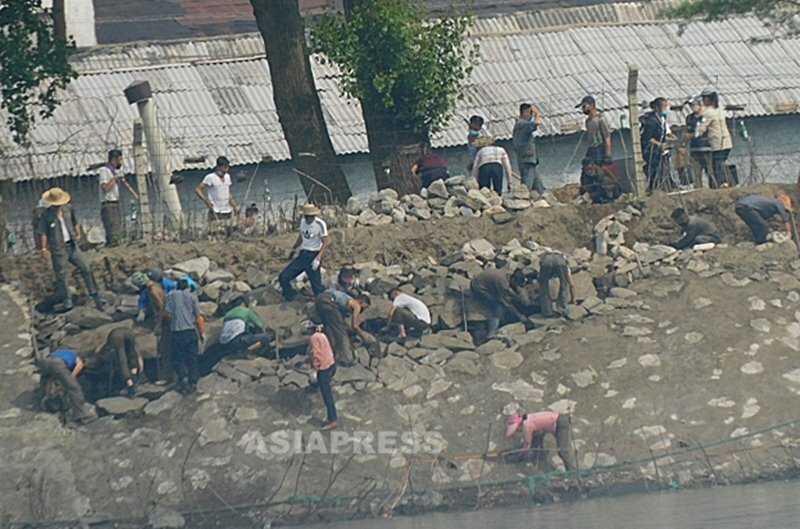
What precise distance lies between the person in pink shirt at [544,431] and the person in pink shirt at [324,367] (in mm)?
2136

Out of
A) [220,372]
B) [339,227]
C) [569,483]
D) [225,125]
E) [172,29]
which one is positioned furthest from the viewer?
[172,29]

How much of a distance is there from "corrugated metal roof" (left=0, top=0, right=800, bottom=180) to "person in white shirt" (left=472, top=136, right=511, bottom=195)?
20.0 ft

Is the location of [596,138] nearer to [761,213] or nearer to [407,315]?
[761,213]

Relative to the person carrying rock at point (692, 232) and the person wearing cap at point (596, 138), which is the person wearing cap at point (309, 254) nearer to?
the person wearing cap at point (596, 138)

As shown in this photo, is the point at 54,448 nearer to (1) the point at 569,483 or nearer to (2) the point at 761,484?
(1) the point at 569,483

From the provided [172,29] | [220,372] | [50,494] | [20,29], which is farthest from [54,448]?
[172,29]

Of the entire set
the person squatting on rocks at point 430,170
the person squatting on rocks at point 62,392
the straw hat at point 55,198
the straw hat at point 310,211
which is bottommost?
the person squatting on rocks at point 62,392

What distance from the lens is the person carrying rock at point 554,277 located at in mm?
23344

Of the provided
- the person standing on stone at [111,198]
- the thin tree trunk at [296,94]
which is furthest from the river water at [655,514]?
the thin tree trunk at [296,94]

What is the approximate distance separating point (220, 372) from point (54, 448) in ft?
7.67

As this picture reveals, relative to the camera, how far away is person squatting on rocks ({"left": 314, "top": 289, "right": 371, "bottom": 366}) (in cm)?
2231

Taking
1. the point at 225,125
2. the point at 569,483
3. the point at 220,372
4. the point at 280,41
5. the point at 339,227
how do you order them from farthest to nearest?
1. the point at 225,125
2. the point at 280,41
3. the point at 339,227
4. the point at 220,372
5. the point at 569,483

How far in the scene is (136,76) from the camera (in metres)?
34.1

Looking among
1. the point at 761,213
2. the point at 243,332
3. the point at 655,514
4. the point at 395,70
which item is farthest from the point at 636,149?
the point at 655,514
